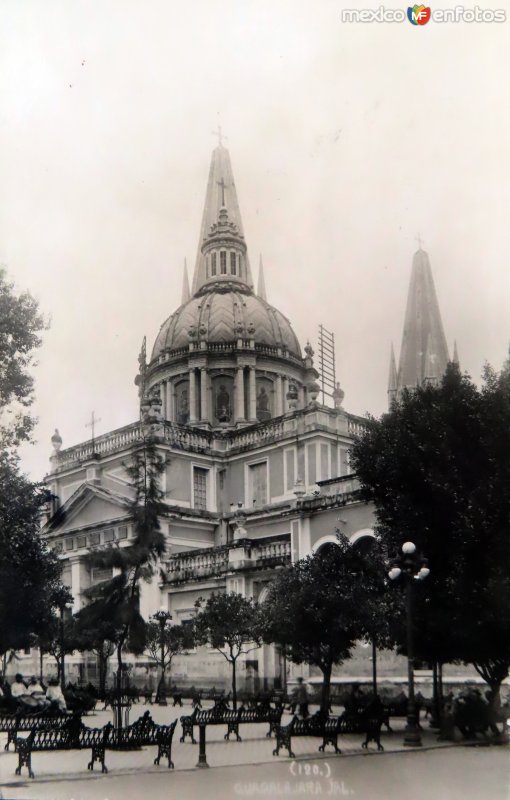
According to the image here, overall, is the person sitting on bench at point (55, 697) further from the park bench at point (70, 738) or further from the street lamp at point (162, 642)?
the street lamp at point (162, 642)

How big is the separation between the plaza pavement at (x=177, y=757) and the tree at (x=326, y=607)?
2.00 metres

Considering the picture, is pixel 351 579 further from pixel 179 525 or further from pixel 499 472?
pixel 179 525

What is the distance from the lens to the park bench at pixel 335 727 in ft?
54.7

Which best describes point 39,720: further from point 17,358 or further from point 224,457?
point 224,457

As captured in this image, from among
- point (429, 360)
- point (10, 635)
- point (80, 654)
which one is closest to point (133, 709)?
point (10, 635)

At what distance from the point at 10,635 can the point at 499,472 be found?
16.1 m

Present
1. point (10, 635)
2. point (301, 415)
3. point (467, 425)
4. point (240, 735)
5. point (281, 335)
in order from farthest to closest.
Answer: point (281, 335) → point (301, 415) → point (10, 635) → point (240, 735) → point (467, 425)

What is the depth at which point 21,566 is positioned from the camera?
26297 mm

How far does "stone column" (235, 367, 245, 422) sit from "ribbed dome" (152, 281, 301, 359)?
7.39 feet

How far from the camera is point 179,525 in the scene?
127 ft

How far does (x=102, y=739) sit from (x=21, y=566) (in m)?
12.1
